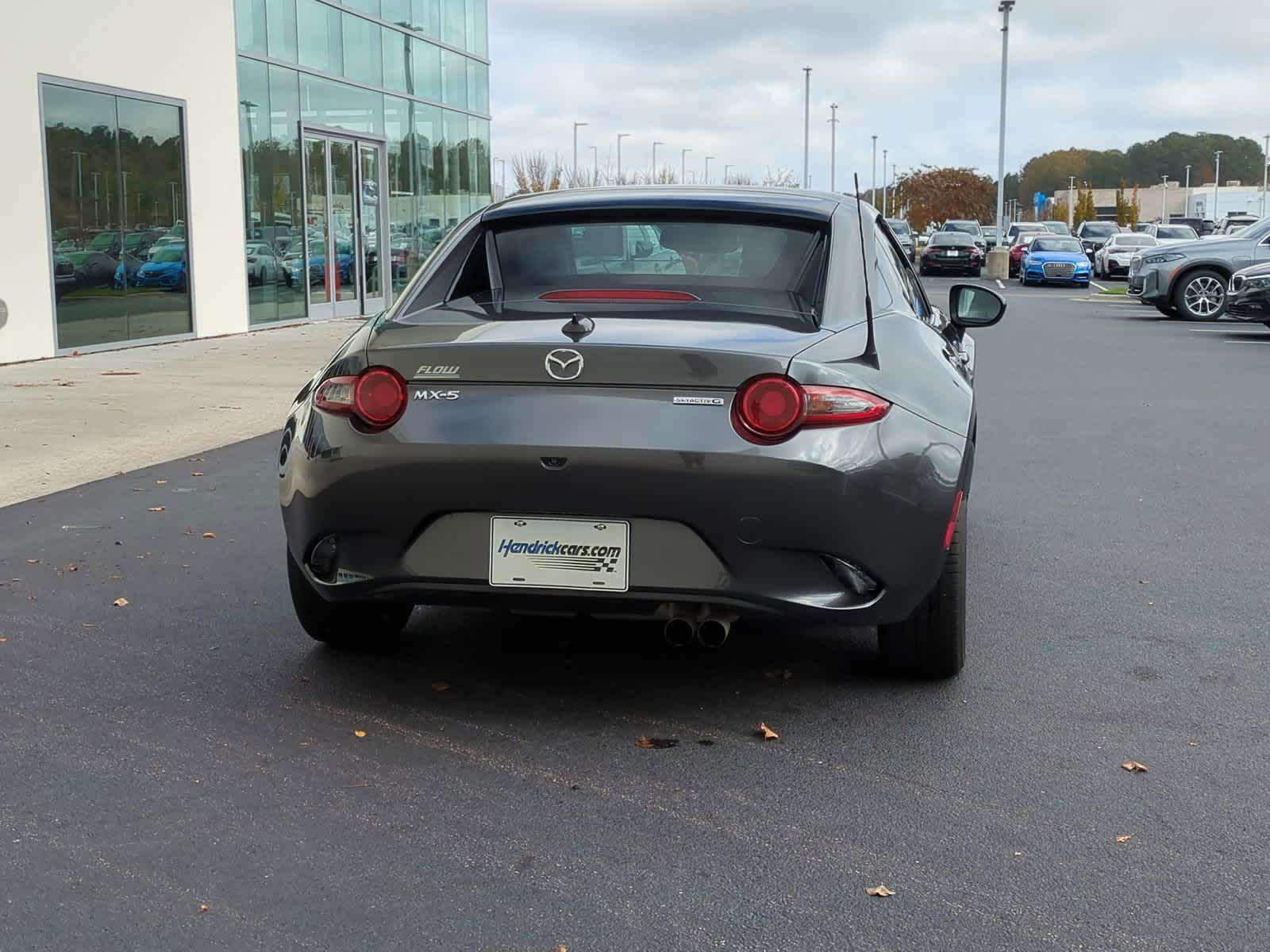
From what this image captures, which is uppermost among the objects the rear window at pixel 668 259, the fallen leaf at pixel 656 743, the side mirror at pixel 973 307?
the rear window at pixel 668 259

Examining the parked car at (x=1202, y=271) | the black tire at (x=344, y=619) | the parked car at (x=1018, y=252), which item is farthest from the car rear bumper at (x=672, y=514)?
the parked car at (x=1018, y=252)

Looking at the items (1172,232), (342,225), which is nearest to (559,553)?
(342,225)

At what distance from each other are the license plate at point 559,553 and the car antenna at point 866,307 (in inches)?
31.8

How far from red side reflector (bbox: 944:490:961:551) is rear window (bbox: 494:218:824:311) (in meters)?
0.78

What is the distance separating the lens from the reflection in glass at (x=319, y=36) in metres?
22.3

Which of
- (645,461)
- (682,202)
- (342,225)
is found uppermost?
(342,225)

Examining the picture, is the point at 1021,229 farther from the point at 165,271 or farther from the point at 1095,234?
the point at 165,271

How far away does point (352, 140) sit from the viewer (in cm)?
2417

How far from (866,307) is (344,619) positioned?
76.0 inches

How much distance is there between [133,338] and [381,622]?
1434 cm

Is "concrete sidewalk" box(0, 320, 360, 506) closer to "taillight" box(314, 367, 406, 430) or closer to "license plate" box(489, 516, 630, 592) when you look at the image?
"taillight" box(314, 367, 406, 430)

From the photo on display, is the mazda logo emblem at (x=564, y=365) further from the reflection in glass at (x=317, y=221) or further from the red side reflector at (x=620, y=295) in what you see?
the reflection in glass at (x=317, y=221)

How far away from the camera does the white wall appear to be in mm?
15500

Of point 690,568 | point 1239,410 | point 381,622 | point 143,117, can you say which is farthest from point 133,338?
point 690,568
